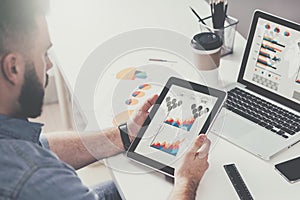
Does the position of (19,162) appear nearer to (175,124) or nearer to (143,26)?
(175,124)

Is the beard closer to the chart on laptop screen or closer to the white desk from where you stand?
the white desk

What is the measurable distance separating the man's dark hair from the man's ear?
0.04 feet

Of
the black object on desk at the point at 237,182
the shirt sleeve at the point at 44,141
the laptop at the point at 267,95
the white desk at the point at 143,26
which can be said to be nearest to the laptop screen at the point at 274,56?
the laptop at the point at 267,95

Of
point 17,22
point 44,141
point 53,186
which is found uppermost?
point 17,22

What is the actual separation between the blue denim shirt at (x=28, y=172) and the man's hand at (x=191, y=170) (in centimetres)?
23

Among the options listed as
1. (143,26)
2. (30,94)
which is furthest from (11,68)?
(143,26)

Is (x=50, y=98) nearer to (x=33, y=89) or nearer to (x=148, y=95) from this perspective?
(x=148, y=95)

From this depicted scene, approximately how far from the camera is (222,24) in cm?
158

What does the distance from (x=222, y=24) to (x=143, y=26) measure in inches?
13.1

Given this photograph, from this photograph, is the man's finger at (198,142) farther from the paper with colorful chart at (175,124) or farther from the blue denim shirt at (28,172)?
the blue denim shirt at (28,172)

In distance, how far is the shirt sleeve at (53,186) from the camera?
871 mm

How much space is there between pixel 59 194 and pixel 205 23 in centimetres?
91

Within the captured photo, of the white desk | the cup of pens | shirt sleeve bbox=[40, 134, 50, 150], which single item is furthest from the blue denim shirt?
the cup of pens

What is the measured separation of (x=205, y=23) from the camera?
1.65 metres
